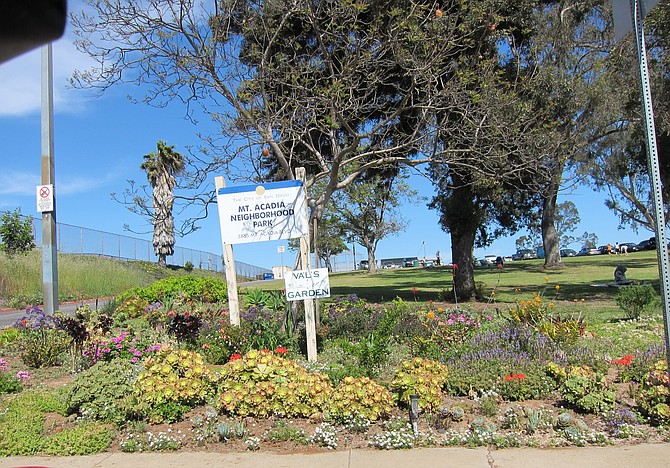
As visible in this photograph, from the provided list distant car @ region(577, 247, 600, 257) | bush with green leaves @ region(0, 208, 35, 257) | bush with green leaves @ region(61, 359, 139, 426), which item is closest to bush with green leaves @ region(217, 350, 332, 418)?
bush with green leaves @ region(61, 359, 139, 426)

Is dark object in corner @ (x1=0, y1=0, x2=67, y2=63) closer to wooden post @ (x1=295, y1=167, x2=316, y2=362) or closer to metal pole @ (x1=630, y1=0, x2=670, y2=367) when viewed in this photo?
metal pole @ (x1=630, y1=0, x2=670, y2=367)

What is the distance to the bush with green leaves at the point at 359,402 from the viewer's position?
5754mm

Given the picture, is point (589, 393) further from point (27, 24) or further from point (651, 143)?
point (27, 24)

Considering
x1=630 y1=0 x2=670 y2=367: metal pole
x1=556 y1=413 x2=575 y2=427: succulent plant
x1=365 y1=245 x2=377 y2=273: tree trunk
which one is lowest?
x1=556 y1=413 x2=575 y2=427: succulent plant

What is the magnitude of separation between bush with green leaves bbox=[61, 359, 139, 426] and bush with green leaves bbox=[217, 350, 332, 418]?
40.4 inches

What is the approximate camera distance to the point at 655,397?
18.5 ft

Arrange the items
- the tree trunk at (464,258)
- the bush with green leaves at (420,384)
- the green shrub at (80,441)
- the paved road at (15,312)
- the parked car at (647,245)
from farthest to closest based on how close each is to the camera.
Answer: the parked car at (647,245) → the tree trunk at (464,258) → the paved road at (15,312) → the bush with green leaves at (420,384) → the green shrub at (80,441)

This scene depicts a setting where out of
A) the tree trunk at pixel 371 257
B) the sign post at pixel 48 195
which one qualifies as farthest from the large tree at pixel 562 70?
the tree trunk at pixel 371 257

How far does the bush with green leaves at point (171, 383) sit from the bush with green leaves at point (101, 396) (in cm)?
22

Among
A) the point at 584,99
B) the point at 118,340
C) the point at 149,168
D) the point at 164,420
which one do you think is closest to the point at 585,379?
the point at 164,420

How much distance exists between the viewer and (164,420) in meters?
6.04

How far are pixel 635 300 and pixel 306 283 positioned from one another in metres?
7.29

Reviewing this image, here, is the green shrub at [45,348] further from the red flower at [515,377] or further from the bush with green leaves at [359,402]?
the red flower at [515,377]

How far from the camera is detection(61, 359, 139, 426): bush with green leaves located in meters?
6.09
